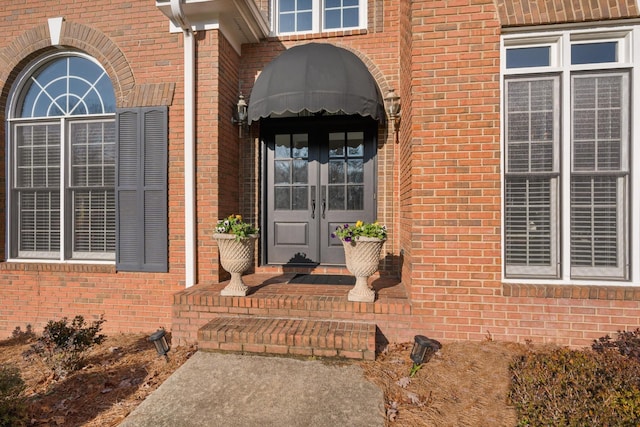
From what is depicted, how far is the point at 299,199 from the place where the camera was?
514cm

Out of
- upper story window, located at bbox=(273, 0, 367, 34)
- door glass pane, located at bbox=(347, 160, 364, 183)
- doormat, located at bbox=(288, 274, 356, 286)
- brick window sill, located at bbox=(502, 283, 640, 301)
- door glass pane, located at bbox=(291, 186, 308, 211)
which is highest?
upper story window, located at bbox=(273, 0, 367, 34)

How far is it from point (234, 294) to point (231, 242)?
63 cm

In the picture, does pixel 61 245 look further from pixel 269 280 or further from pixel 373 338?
pixel 373 338

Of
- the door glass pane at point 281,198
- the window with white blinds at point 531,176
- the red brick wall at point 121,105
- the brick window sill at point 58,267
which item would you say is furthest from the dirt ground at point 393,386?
the door glass pane at point 281,198

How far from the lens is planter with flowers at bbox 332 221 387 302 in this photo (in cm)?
345

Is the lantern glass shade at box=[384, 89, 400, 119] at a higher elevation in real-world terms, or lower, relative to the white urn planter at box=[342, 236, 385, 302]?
higher

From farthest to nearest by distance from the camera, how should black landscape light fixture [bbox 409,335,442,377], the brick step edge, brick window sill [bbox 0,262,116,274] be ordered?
brick window sill [bbox 0,262,116,274] < the brick step edge < black landscape light fixture [bbox 409,335,442,377]

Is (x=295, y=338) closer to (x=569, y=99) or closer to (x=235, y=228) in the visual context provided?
(x=235, y=228)

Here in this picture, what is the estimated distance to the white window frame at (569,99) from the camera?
3.21 metres

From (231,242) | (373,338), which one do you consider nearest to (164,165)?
(231,242)

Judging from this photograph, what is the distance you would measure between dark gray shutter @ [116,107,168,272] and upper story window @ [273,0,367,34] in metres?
2.49

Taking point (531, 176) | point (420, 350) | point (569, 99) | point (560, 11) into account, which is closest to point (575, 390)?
point (420, 350)

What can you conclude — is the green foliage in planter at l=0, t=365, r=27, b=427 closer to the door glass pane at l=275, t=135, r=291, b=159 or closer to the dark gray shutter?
the dark gray shutter

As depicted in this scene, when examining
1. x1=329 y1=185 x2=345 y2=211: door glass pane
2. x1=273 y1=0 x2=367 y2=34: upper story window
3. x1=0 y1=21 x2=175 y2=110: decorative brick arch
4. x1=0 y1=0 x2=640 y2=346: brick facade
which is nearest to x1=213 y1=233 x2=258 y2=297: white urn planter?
x1=0 y1=0 x2=640 y2=346: brick facade
